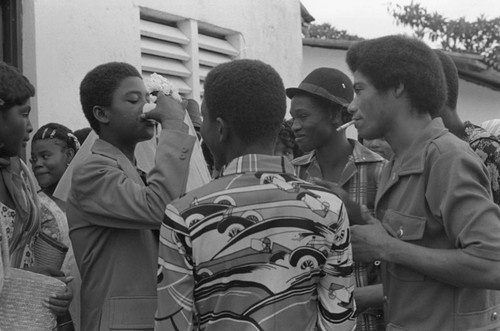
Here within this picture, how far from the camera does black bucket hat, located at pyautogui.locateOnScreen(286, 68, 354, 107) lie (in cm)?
433

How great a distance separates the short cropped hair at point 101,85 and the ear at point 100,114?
0.02 metres

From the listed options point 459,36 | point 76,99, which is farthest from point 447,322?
point 459,36

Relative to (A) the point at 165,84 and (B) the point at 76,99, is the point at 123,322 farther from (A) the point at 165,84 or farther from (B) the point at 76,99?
(B) the point at 76,99

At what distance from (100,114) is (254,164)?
1211mm

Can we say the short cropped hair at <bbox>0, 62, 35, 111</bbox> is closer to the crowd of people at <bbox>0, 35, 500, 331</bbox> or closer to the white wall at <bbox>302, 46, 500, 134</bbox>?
the crowd of people at <bbox>0, 35, 500, 331</bbox>

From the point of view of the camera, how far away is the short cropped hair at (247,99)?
284 centimetres

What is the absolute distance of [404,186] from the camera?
10.3 ft

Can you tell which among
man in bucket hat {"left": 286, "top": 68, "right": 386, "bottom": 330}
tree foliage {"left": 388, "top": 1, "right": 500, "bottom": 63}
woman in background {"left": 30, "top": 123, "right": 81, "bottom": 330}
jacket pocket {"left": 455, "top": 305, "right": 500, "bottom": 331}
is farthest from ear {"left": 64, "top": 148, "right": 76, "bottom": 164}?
tree foliage {"left": 388, "top": 1, "right": 500, "bottom": 63}

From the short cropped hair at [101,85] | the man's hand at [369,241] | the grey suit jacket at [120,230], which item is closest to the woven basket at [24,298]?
the grey suit jacket at [120,230]

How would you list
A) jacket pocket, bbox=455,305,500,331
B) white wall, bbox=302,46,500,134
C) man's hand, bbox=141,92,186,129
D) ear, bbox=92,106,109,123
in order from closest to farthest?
jacket pocket, bbox=455,305,500,331 < man's hand, bbox=141,92,186,129 < ear, bbox=92,106,109,123 < white wall, bbox=302,46,500,134

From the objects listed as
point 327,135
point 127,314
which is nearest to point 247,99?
point 127,314

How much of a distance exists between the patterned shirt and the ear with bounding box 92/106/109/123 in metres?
1.04

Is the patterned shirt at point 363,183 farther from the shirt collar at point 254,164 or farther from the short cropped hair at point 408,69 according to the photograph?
the shirt collar at point 254,164

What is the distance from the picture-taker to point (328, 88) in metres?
4.36
